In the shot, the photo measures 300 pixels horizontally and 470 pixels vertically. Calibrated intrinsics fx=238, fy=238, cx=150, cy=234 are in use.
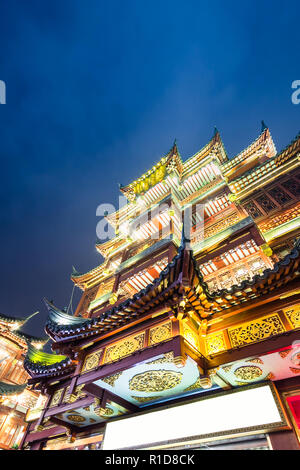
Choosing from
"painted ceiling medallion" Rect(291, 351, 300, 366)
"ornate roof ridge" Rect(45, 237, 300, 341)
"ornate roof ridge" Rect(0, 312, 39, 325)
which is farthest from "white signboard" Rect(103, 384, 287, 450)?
"ornate roof ridge" Rect(0, 312, 39, 325)

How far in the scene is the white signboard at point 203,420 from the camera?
5480mm

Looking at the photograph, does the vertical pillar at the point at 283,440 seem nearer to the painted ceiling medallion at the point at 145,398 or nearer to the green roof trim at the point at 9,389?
the painted ceiling medallion at the point at 145,398

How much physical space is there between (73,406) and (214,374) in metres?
5.32

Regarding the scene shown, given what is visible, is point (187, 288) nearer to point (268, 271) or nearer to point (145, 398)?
point (268, 271)

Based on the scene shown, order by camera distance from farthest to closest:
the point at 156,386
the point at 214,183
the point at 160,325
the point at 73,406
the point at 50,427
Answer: the point at 214,183, the point at 50,427, the point at 73,406, the point at 156,386, the point at 160,325

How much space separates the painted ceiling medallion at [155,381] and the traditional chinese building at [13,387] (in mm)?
15580

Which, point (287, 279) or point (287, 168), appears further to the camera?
point (287, 168)

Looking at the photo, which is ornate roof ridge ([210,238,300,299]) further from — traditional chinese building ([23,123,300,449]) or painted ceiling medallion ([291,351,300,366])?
painted ceiling medallion ([291,351,300,366])

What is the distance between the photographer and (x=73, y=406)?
8102 mm

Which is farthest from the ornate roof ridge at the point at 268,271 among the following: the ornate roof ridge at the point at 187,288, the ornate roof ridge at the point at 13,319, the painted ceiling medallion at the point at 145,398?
the ornate roof ridge at the point at 13,319

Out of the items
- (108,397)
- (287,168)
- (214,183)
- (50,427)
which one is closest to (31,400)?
(50,427)

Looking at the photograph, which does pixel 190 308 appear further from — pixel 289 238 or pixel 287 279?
pixel 289 238

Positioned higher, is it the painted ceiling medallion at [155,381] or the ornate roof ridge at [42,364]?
the ornate roof ridge at [42,364]

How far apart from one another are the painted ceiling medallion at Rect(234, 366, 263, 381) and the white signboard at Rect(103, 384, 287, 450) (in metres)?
0.30
